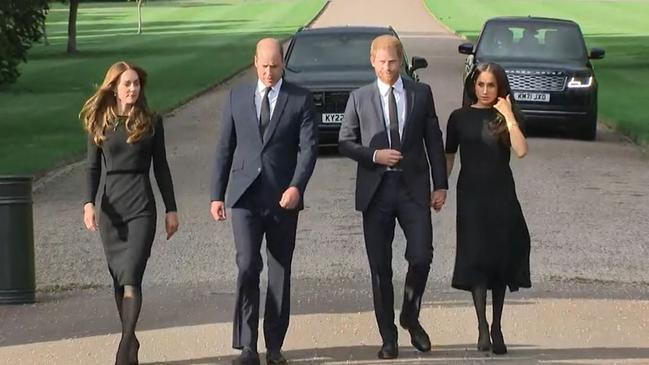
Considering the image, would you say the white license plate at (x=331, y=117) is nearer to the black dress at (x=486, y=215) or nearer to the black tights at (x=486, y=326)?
the black dress at (x=486, y=215)

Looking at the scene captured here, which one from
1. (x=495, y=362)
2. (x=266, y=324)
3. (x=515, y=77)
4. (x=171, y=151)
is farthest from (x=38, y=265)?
(x=515, y=77)

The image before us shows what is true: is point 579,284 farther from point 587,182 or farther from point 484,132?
point 587,182

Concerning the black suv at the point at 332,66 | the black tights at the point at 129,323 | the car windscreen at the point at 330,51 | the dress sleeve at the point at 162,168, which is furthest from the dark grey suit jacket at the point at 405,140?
the car windscreen at the point at 330,51

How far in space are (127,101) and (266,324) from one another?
4.87 feet

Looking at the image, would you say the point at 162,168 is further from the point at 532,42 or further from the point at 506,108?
the point at 532,42

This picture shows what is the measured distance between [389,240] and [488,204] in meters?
0.62

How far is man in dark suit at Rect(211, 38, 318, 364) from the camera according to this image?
8.44 m

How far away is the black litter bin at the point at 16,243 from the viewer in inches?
422

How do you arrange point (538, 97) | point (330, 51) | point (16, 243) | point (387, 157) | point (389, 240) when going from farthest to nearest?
point (538, 97), point (330, 51), point (16, 243), point (389, 240), point (387, 157)

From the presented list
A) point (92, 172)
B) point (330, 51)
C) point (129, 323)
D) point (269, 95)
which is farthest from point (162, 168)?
point (330, 51)

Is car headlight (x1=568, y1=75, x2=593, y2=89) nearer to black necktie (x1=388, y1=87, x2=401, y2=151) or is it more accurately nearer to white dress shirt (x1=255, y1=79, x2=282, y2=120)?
black necktie (x1=388, y1=87, x2=401, y2=151)

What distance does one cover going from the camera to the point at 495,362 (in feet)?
28.0

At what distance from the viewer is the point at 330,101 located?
19.4m

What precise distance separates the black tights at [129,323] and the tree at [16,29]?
69.4ft
